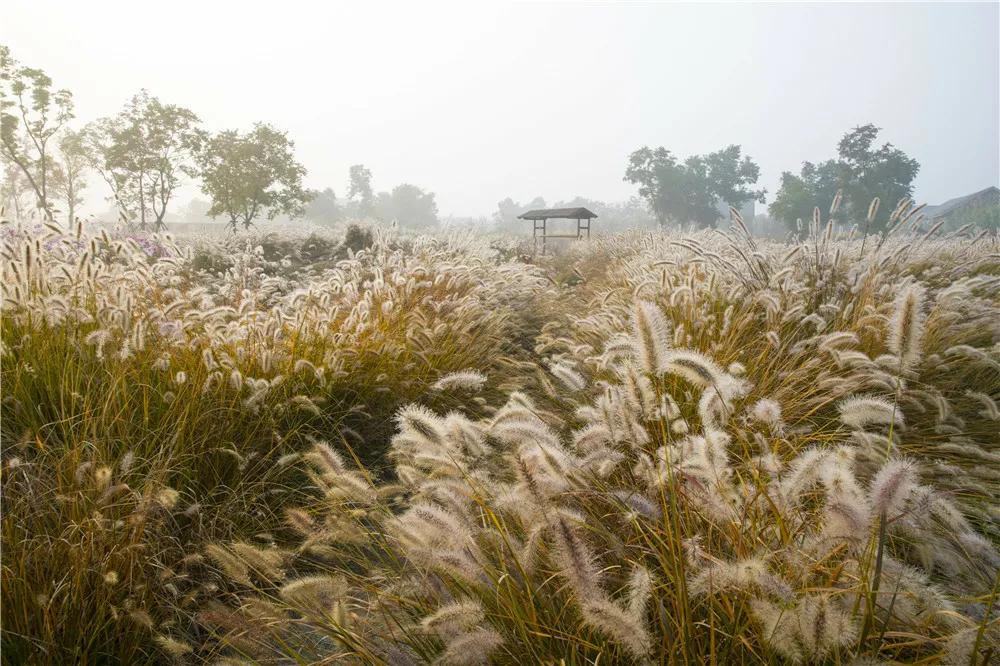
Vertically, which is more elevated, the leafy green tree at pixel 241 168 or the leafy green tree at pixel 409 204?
the leafy green tree at pixel 409 204

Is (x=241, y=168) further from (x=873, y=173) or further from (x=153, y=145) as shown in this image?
(x=873, y=173)

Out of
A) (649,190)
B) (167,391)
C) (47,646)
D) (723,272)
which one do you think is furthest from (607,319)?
(649,190)

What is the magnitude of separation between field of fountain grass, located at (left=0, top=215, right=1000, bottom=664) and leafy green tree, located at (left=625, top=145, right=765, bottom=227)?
60848mm

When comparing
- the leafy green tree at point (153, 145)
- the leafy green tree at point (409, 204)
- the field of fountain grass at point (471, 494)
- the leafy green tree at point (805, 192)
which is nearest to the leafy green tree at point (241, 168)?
the leafy green tree at point (153, 145)

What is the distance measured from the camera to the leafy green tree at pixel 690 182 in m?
60.3

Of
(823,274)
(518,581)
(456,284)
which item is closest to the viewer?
(518,581)

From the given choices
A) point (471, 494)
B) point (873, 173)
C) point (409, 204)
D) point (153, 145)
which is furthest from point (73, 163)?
point (409, 204)

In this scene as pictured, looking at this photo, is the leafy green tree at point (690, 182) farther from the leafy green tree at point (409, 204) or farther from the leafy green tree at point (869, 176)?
the leafy green tree at point (409, 204)

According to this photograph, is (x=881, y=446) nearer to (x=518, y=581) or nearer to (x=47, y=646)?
(x=518, y=581)

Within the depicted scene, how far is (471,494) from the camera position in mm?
1709

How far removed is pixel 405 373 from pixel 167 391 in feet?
5.21

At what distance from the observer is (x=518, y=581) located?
4.97 feet

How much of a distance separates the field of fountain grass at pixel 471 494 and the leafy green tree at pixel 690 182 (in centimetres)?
6085

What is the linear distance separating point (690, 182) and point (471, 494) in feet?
213
